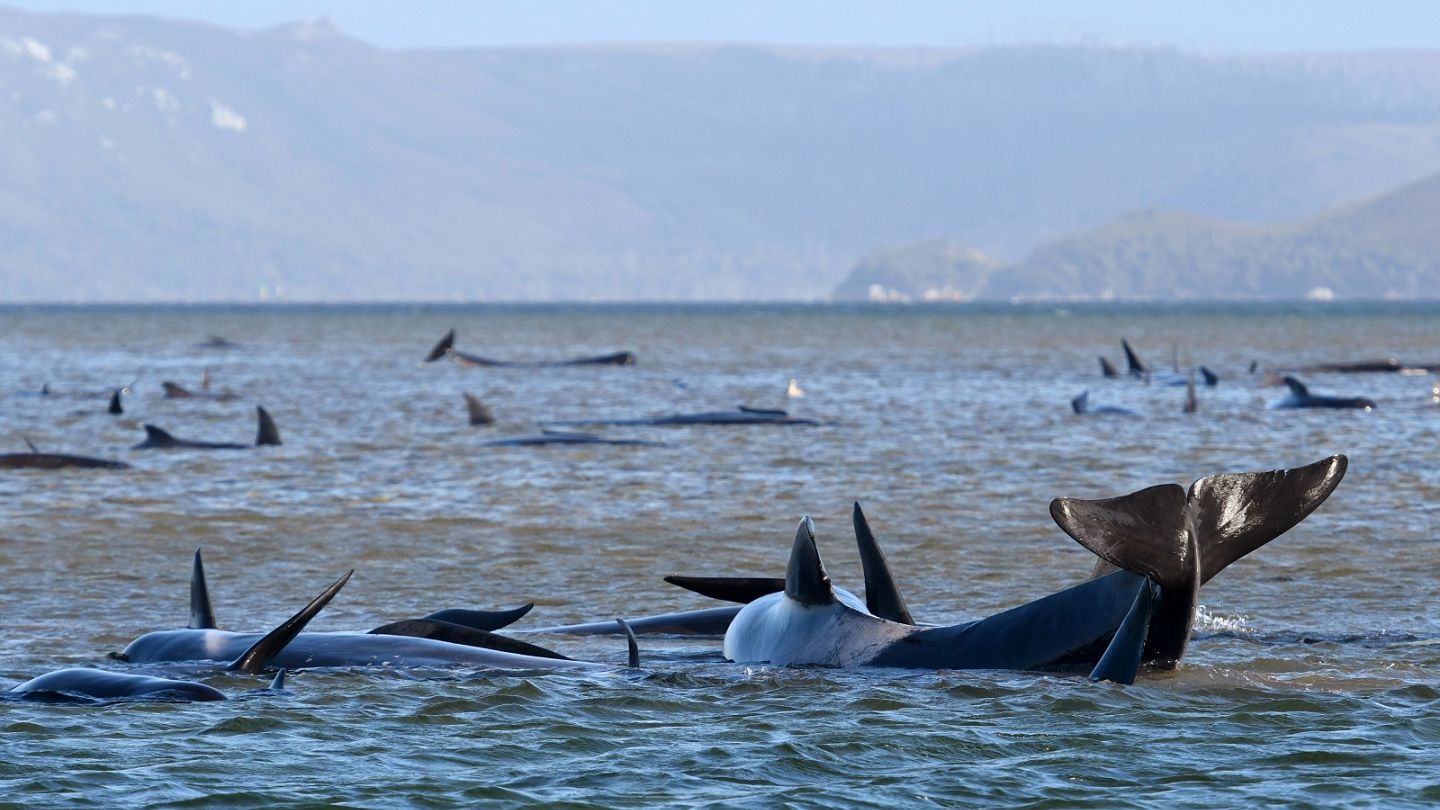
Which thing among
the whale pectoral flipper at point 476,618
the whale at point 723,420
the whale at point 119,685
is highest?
the whale at point 723,420

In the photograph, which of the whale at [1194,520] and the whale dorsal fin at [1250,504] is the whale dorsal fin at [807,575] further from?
the whale dorsal fin at [1250,504]

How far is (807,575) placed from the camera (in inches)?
437

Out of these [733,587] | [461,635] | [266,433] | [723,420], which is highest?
[723,420]

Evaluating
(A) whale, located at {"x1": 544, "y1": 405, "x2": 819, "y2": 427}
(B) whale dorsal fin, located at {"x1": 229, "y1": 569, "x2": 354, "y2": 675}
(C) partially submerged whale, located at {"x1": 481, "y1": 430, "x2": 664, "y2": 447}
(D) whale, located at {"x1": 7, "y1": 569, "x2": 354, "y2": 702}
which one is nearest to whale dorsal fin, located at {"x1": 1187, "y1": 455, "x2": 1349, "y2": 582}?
(D) whale, located at {"x1": 7, "y1": 569, "x2": 354, "y2": 702}

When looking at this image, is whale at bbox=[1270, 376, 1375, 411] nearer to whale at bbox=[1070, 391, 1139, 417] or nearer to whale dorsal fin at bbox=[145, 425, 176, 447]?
whale at bbox=[1070, 391, 1139, 417]

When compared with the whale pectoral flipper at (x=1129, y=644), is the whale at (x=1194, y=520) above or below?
above

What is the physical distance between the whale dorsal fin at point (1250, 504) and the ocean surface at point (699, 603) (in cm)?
102

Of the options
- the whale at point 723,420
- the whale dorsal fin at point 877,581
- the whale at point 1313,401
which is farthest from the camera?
the whale at point 1313,401

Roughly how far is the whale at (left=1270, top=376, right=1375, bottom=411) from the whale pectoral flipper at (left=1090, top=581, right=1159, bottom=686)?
27.6 m

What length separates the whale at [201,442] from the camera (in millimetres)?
29453

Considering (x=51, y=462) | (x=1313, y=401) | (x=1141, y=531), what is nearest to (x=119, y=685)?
(x=1141, y=531)

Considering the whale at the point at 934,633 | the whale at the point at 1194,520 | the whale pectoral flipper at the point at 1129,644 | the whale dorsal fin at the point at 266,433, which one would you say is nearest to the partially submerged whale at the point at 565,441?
the whale dorsal fin at the point at 266,433

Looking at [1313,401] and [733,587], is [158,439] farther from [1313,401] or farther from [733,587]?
[1313,401]

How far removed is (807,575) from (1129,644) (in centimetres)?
173
